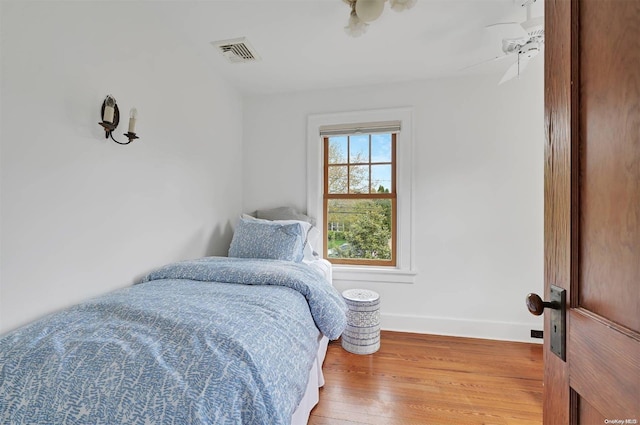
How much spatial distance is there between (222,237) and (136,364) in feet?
A: 6.36

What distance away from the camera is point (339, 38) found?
6.47ft

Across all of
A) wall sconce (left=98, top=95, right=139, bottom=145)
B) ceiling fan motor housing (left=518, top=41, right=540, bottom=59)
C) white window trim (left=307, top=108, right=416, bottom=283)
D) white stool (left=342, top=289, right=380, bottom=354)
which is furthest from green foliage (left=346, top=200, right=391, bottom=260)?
wall sconce (left=98, top=95, right=139, bottom=145)

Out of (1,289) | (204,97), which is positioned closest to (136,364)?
(1,289)

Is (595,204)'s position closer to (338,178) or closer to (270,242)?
(270,242)

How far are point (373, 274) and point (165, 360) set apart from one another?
206 centimetres

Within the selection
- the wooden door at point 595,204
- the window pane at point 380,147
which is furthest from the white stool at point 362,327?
the wooden door at point 595,204

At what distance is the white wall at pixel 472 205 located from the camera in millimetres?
2352

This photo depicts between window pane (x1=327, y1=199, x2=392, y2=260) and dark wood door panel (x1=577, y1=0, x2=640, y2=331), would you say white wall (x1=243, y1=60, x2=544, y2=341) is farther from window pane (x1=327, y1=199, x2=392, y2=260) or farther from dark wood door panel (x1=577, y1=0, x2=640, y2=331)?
dark wood door panel (x1=577, y1=0, x2=640, y2=331)

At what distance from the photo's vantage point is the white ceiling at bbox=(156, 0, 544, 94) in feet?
5.57

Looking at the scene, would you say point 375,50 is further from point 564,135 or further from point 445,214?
point 564,135

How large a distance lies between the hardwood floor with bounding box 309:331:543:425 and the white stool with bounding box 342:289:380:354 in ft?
0.20

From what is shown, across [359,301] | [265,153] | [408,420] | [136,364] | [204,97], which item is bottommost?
[408,420]

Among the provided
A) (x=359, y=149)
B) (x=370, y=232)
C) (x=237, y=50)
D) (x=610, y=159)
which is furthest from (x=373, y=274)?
(x=237, y=50)

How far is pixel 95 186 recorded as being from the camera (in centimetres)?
140
